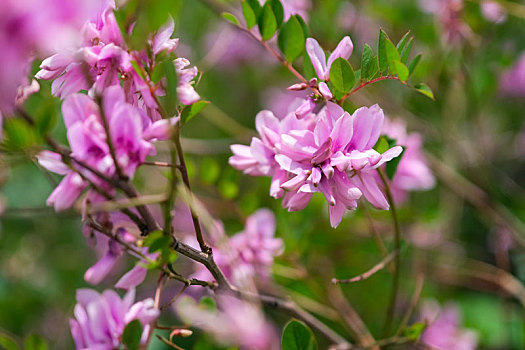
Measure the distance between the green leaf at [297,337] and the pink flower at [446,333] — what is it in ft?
1.50

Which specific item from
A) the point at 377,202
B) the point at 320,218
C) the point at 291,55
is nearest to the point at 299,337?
the point at 377,202

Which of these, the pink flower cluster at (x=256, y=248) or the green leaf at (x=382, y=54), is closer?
the green leaf at (x=382, y=54)

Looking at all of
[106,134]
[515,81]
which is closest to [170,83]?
[106,134]

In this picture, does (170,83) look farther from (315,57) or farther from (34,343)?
(34,343)

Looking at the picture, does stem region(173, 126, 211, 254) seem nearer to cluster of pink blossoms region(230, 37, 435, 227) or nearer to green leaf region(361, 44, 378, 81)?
cluster of pink blossoms region(230, 37, 435, 227)

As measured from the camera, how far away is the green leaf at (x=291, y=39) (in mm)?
627

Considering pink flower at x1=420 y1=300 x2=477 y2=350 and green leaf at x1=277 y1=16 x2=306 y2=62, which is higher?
green leaf at x1=277 y1=16 x2=306 y2=62

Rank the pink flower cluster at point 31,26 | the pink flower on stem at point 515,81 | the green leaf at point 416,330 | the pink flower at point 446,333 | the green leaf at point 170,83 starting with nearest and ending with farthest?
the pink flower cluster at point 31,26 → the green leaf at point 170,83 → the green leaf at point 416,330 → the pink flower at point 446,333 → the pink flower on stem at point 515,81

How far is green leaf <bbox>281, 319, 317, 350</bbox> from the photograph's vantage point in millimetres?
561

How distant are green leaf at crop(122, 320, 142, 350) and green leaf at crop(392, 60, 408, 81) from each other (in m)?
0.35

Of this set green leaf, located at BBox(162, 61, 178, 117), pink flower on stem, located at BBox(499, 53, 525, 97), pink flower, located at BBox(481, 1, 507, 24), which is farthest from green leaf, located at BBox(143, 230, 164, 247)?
pink flower on stem, located at BBox(499, 53, 525, 97)

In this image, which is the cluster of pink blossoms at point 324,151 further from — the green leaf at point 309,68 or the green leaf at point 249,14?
the green leaf at point 249,14

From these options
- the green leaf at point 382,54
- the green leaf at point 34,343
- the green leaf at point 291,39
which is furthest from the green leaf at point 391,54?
the green leaf at point 34,343

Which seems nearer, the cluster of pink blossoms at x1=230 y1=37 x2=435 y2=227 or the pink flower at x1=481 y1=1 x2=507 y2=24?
the cluster of pink blossoms at x1=230 y1=37 x2=435 y2=227
